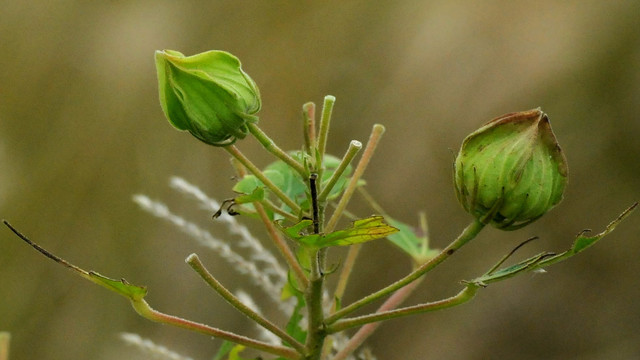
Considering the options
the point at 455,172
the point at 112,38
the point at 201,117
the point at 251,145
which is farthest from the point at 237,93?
the point at 112,38

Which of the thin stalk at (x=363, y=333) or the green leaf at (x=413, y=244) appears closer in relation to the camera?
the thin stalk at (x=363, y=333)

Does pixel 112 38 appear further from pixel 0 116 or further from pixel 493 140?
pixel 493 140

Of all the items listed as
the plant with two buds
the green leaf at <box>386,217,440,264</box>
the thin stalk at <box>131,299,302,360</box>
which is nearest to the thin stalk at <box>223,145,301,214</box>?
the plant with two buds

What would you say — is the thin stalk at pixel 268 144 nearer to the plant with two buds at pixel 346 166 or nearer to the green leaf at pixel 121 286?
the plant with two buds at pixel 346 166

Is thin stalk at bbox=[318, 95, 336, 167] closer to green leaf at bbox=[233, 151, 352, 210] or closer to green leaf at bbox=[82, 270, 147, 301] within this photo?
green leaf at bbox=[233, 151, 352, 210]

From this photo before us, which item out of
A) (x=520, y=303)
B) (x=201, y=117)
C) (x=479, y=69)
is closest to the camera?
(x=201, y=117)

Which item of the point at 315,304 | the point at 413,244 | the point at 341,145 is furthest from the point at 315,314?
the point at 341,145

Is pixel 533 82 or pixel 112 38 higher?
pixel 533 82

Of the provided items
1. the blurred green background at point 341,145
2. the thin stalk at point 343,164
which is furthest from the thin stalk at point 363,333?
the blurred green background at point 341,145
